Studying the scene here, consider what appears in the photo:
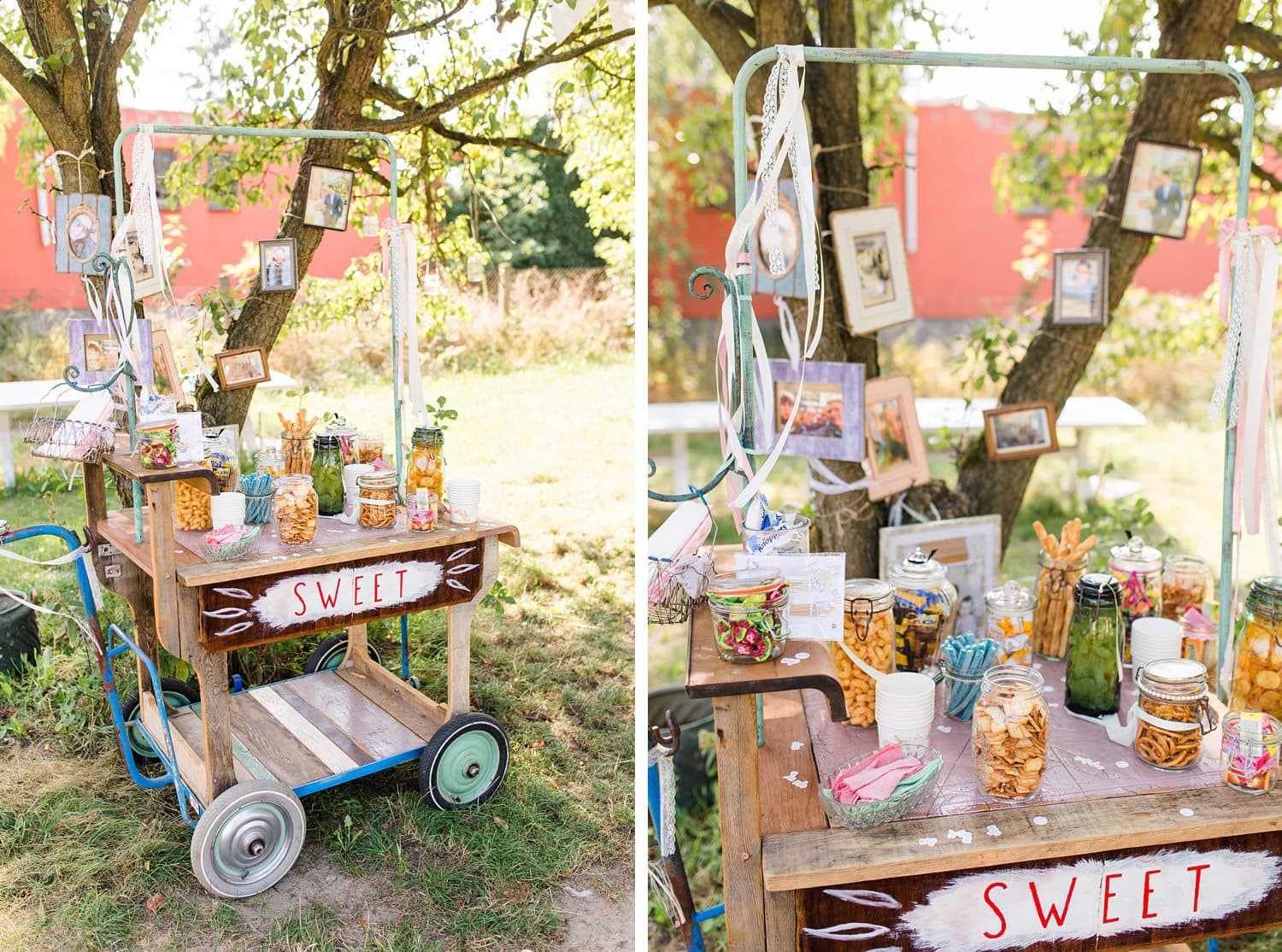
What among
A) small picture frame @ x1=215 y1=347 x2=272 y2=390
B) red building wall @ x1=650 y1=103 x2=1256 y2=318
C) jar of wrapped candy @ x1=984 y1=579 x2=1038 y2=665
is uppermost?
red building wall @ x1=650 y1=103 x2=1256 y2=318

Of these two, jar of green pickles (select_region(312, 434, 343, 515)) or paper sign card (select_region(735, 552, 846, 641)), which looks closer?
paper sign card (select_region(735, 552, 846, 641))

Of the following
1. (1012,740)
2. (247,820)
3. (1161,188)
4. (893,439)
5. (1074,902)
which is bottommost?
(247,820)

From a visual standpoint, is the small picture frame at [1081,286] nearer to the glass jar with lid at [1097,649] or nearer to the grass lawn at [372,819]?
the glass jar with lid at [1097,649]

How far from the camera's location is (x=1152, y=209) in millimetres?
2787

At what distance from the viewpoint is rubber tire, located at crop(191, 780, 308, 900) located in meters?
2.36

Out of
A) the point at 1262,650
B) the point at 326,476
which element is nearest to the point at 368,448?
the point at 326,476

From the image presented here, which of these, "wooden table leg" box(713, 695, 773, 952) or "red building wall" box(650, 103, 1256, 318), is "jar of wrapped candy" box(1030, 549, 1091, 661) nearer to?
"wooden table leg" box(713, 695, 773, 952)

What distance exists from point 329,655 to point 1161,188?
281 cm

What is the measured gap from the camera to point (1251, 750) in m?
1.57

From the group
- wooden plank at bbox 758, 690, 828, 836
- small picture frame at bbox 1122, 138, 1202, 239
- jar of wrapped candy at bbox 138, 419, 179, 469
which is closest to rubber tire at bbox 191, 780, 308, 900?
jar of wrapped candy at bbox 138, 419, 179, 469

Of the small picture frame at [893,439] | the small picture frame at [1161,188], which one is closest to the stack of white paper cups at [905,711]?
the small picture frame at [893,439]

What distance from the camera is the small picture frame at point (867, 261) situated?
263 cm

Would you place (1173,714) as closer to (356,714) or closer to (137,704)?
(356,714)

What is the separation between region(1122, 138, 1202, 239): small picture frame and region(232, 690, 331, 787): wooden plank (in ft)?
8.57
